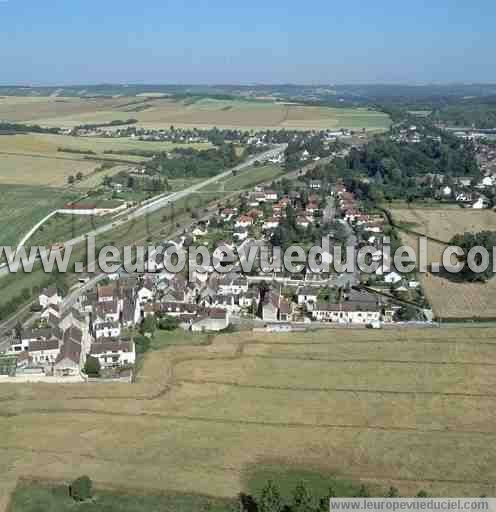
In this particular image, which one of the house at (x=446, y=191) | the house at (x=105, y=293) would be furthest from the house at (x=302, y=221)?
the house at (x=105, y=293)

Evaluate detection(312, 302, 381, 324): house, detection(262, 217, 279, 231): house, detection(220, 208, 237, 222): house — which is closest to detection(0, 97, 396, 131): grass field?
detection(220, 208, 237, 222): house

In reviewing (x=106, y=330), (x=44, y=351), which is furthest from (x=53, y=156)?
(x=44, y=351)

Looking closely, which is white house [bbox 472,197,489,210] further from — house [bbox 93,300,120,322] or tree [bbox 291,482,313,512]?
tree [bbox 291,482,313,512]

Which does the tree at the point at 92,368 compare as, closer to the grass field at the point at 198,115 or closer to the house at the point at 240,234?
the house at the point at 240,234

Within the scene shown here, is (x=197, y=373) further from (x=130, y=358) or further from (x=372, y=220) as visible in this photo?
(x=372, y=220)

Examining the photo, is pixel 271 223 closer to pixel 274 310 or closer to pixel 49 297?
pixel 274 310
